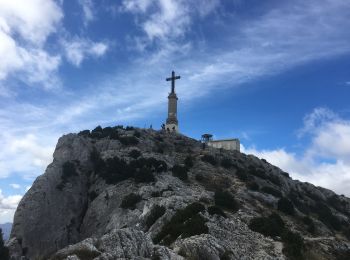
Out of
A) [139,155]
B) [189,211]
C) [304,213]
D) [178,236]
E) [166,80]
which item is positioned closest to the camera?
[178,236]

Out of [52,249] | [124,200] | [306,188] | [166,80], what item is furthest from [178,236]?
[166,80]

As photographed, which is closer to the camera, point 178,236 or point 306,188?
point 178,236

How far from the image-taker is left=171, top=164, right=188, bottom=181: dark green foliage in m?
83.6

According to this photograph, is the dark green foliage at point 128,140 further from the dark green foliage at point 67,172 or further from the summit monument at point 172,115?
the summit monument at point 172,115

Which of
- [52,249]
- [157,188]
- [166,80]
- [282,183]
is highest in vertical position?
[166,80]

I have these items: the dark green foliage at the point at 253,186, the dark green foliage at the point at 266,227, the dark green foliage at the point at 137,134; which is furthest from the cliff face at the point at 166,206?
the dark green foliage at the point at 253,186

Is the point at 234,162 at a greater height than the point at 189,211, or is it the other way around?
the point at 234,162

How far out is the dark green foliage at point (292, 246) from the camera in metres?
48.2

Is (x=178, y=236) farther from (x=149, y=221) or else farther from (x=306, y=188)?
(x=306, y=188)

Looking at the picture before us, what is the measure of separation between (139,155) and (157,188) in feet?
60.3

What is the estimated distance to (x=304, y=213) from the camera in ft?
267

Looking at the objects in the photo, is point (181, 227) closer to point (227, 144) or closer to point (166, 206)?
point (166, 206)

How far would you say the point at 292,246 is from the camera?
162 feet

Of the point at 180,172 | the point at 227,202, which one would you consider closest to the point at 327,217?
the point at 227,202
